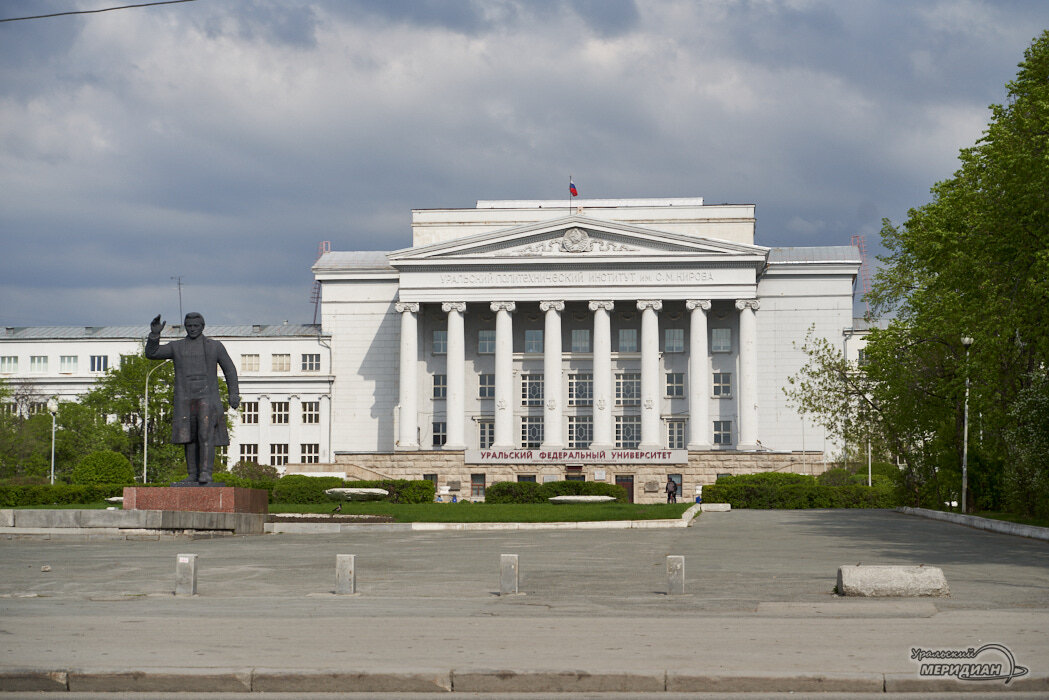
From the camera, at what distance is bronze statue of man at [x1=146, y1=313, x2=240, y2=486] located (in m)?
33.7

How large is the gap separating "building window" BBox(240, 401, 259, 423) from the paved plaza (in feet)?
229

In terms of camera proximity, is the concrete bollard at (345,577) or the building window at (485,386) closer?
the concrete bollard at (345,577)

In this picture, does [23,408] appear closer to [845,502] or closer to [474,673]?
[845,502]

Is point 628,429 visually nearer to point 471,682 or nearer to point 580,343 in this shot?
point 580,343

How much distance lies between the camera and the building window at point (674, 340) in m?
93.1

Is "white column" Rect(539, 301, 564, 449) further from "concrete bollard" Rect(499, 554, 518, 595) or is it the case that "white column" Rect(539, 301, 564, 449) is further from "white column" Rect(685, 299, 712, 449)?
"concrete bollard" Rect(499, 554, 518, 595)

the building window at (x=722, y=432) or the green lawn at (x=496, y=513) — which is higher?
the building window at (x=722, y=432)

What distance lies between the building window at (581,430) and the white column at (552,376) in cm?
188

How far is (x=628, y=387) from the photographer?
93250mm

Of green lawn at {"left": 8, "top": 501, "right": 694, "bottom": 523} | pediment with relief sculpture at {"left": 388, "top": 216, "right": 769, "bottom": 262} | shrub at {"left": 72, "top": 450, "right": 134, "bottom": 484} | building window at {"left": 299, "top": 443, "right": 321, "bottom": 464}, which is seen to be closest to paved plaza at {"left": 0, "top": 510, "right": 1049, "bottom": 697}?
green lawn at {"left": 8, "top": 501, "right": 694, "bottom": 523}

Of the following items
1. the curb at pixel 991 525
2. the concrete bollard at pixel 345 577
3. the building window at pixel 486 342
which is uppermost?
the building window at pixel 486 342

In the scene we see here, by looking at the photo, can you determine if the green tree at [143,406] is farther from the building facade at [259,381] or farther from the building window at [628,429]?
the building window at [628,429]

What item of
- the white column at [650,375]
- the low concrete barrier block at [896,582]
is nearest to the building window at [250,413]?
the white column at [650,375]

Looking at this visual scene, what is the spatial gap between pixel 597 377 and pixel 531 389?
6.51 metres
